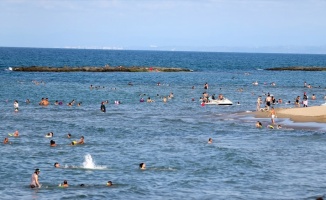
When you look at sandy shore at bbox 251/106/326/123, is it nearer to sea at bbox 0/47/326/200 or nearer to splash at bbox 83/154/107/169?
sea at bbox 0/47/326/200

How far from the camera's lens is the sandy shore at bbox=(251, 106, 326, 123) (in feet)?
189

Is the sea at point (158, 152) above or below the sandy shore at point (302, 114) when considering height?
below

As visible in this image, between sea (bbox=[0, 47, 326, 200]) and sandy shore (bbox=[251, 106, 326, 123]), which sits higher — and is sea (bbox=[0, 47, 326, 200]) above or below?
below

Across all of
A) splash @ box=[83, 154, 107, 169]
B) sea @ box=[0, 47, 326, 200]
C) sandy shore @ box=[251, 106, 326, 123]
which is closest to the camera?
sea @ box=[0, 47, 326, 200]

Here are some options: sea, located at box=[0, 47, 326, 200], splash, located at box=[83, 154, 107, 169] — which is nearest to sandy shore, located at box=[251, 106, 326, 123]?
sea, located at box=[0, 47, 326, 200]

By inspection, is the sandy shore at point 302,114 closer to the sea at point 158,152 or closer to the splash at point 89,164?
the sea at point 158,152

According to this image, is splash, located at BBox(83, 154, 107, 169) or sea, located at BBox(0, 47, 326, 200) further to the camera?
splash, located at BBox(83, 154, 107, 169)

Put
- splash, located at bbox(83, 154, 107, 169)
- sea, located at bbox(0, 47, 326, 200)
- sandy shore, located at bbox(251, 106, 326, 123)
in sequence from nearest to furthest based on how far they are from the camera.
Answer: sea, located at bbox(0, 47, 326, 200) < splash, located at bbox(83, 154, 107, 169) < sandy shore, located at bbox(251, 106, 326, 123)

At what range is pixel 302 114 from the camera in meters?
60.5

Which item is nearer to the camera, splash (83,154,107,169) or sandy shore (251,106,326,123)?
splash (83,154,107,169)

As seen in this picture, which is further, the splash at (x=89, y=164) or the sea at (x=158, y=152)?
the splash at (x=89, y=164)

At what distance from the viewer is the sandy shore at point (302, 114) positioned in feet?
189

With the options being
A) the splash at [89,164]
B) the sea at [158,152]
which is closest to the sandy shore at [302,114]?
the sea at [158,152]

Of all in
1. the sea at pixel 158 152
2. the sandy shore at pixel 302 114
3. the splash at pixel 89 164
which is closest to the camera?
the sea at pixel 158 152
